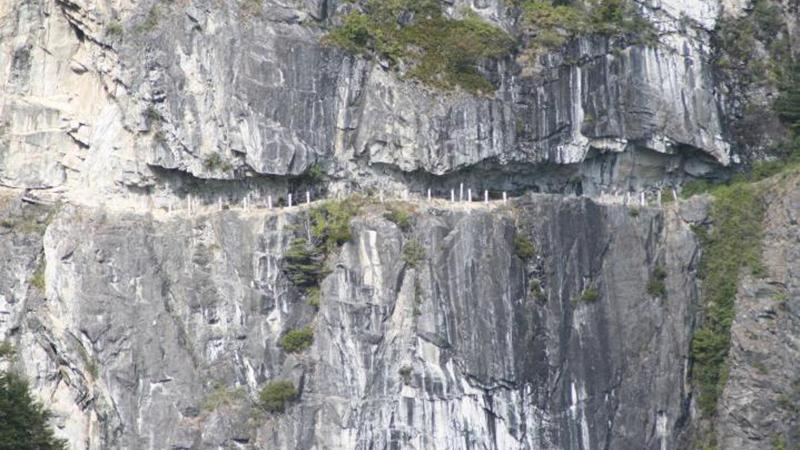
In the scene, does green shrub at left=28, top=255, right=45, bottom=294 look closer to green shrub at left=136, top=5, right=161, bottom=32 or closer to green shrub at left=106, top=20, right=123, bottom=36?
green shrub at left=106, top=20, right=123, bottom=36

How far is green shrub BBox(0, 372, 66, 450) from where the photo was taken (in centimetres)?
5041

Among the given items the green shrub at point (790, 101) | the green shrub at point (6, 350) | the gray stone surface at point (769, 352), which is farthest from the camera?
the green shrub at point (790, 101)

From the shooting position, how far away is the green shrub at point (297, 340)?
5881cm

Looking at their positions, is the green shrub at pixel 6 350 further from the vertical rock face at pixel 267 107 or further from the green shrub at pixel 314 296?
the green shrub at pixel 314 296

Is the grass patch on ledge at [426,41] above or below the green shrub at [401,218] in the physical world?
above

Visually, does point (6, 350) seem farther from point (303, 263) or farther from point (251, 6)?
point (251, 6)

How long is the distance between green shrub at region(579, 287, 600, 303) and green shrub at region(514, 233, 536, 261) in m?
1.99

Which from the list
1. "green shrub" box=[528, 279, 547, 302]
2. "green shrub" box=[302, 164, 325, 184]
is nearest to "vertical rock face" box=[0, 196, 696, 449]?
"green shrub" box=[528, 279, 547, 302]

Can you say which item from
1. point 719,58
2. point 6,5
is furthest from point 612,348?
point 6,5

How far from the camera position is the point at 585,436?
59688 mm

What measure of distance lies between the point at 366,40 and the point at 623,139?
8954 millimetres

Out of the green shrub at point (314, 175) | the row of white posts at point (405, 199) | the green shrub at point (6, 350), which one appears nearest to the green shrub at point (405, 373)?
the row of white posts at point (405, 199)

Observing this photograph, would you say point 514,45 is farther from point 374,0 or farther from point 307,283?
point 307,283

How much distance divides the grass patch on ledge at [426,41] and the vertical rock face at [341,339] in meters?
5.11
